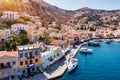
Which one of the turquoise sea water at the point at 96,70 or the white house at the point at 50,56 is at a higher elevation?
the white house at the point at 50,56

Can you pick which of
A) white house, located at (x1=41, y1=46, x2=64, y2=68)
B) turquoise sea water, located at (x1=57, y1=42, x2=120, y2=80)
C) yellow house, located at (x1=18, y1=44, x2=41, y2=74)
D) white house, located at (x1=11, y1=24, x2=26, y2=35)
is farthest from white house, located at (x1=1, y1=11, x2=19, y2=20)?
yellow house, located at (x1=18, y1=44, x2=41, y2=74)

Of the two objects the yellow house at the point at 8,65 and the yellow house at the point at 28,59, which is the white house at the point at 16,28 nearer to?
the yellow house at the point at 28,59

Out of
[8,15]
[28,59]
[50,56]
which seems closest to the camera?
[28,59]

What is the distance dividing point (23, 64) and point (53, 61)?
11395 mm

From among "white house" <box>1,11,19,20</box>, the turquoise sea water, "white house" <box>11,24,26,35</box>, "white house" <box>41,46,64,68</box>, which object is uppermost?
"white house" <box>1,11,19,20</box>

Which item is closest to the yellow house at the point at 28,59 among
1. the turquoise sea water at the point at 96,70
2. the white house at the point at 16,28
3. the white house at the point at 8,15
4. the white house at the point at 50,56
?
the white house at the point at 50,56

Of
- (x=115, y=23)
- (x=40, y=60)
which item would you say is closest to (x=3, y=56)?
(x=40, y=60)

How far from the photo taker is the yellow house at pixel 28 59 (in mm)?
40750

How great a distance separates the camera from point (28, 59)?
4169 centimetres

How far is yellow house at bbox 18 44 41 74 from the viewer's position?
134 feet

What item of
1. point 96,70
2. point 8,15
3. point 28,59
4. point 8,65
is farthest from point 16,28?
point 8,65

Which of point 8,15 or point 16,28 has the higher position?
point 8,15

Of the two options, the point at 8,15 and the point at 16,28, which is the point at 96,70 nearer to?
the point at 16,28

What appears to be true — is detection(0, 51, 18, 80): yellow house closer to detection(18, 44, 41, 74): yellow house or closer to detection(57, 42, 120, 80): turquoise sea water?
detection(18, 44, 41, 74): yellow house
